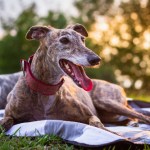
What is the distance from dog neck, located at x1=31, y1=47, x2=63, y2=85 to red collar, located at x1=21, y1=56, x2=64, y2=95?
0.05 m

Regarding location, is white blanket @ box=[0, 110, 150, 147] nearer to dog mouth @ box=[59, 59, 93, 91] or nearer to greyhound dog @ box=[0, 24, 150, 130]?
greyhound dog @ box=[0, 24, 150, 130]

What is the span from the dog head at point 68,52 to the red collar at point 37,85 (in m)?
0.22

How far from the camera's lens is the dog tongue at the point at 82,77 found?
→ 4739 mm

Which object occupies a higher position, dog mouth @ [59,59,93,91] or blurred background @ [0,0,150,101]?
A: dog mouth @ [59,59,93,91]

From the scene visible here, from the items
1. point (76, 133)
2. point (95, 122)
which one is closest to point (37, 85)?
point (95, 122)

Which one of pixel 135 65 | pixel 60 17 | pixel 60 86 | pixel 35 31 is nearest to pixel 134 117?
pixel 60 86

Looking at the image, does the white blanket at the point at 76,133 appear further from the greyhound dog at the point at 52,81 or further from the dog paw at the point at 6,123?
the greyhound dog at the point at 52,81

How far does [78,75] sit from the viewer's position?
4.79m

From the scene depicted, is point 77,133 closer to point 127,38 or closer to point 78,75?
point 78,75

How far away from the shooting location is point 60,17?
16.0m

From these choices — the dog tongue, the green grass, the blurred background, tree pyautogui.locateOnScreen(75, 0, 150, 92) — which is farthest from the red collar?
tree pyautogui.locateOnScreen(75, 0, 150, 92)

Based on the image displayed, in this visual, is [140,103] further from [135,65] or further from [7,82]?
[135,65]

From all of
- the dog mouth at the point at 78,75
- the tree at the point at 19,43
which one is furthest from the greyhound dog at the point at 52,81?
the tree at the point at 19,43

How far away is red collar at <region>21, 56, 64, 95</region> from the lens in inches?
196
